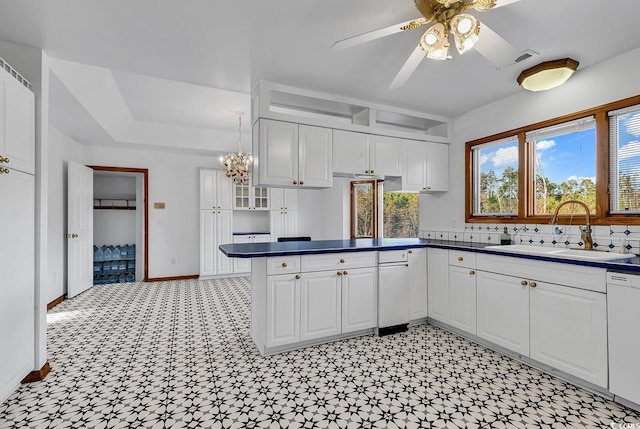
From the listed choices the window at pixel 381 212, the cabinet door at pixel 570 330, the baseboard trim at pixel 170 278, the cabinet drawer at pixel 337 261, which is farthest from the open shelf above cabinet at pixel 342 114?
the baseboard trim at pixel 170 278

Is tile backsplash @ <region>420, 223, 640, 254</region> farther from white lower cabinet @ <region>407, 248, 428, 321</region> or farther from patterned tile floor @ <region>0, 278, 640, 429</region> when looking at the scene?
patterned tile floor @ <region>0, 278, 640, 429</region>

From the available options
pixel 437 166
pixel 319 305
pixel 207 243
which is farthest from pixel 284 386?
pixel 207 243

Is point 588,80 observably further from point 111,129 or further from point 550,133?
point 111,129

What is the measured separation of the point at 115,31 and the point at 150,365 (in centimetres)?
256

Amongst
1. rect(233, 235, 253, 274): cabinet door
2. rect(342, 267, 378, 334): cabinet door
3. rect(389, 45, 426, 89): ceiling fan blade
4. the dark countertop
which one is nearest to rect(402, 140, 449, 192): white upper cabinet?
the dark countertop

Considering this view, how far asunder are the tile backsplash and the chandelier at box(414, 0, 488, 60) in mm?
2062

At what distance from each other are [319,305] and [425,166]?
2.23 meters

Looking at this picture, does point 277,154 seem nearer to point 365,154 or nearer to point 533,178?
point 365,154

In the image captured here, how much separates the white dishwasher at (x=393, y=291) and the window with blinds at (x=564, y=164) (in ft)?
4.94

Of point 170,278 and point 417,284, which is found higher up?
point 417,284

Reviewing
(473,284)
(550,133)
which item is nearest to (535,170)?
(550,133)

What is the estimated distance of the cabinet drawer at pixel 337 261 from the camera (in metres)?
2.78

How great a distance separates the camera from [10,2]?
1882 mm

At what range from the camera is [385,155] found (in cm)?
355
